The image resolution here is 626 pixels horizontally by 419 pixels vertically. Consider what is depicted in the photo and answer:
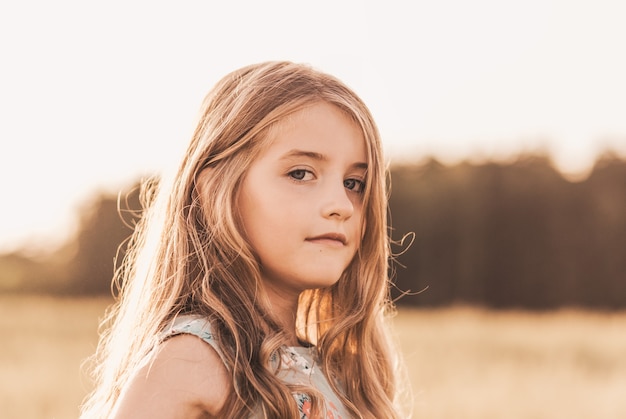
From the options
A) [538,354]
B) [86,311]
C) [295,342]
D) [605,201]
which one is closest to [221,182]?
[295,342]

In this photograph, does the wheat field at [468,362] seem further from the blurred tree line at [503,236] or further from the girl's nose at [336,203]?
the blurred tree line at [503,236]

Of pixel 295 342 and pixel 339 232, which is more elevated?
pixel 339 232

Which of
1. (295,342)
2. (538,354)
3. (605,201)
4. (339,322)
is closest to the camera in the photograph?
(295,342)

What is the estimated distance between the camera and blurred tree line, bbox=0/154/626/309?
19.2 metres

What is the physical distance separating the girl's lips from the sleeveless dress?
0.26 metres

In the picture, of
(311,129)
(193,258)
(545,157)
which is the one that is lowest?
(545,157)

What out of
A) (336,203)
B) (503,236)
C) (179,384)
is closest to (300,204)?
(336,203)

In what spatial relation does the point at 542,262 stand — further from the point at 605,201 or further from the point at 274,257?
the point at 274,257

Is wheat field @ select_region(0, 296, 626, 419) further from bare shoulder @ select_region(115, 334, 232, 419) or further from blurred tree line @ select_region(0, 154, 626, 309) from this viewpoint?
blurred tree line @ select_region(0, 154, 626, 309)

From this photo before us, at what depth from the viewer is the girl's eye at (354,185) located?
86.7 inches

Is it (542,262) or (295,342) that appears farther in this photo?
(542,262)

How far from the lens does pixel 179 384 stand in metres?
1.71

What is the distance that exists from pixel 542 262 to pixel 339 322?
18218 millimetres

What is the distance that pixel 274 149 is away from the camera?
206 centimetres
